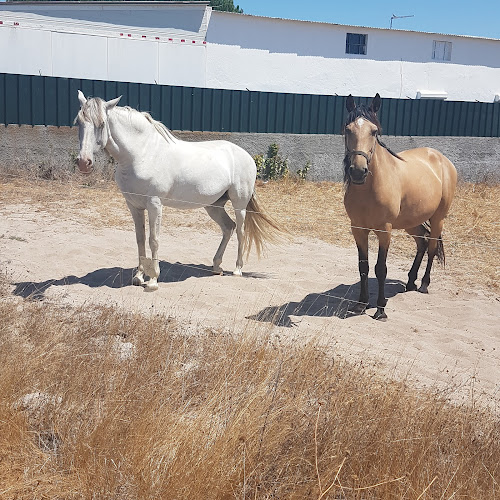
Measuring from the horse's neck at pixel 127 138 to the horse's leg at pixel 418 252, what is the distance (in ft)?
11.3

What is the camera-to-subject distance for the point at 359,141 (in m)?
6.23

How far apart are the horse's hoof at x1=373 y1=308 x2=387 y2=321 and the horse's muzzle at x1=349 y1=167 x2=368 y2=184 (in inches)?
58.8

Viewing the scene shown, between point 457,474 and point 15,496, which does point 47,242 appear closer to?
point 15,496

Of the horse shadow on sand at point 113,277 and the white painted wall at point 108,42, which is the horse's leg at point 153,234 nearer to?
the horse shadow on sand at point 113,277

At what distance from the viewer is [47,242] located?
8961 millimetres

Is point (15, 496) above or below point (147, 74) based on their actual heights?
below

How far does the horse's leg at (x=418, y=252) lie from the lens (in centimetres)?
812

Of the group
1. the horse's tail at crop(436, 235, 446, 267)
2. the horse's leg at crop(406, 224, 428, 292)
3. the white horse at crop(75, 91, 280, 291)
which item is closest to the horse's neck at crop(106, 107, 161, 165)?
the white horse at crop(75, 91, 280, 291)

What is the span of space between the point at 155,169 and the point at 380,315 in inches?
114

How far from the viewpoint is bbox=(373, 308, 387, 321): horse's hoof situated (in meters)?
6.87

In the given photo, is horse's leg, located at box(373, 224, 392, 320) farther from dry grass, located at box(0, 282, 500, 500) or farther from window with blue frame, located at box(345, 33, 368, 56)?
window with blue frame, located at box(345, 33, 368, 56)

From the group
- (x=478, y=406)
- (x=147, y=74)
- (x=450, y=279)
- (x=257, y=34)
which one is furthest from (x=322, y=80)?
(x=478, y=406)

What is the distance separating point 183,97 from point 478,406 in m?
12.3

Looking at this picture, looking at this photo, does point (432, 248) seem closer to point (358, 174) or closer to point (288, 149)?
point (358, 174)
